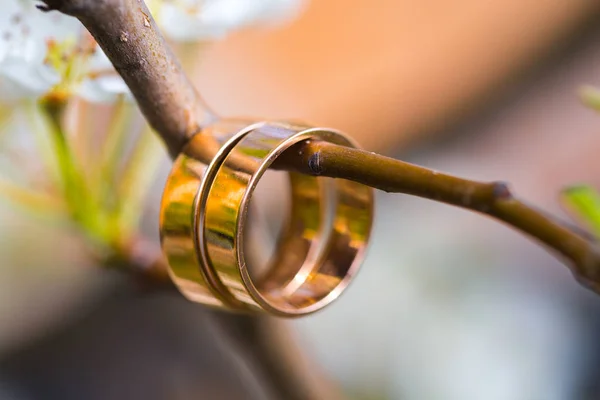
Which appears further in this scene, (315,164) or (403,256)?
(403,256)

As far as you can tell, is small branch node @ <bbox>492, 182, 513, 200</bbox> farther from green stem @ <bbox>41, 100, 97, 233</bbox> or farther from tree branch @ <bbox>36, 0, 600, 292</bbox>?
green stem @ <bbox>41, 100, 97, 233</bbox>

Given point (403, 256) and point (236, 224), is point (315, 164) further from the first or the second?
point (403, 256)

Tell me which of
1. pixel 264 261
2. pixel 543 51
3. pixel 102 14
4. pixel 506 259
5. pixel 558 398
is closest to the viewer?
pixel 102 14

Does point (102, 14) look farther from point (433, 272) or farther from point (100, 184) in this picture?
point (433, 272)

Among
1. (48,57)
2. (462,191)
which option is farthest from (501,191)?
(48,57)

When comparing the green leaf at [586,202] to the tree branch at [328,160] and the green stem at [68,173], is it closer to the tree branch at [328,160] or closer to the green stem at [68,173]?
the tree branch at [328,160]

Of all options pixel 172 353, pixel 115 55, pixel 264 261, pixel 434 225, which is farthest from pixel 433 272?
pixel 115 55
